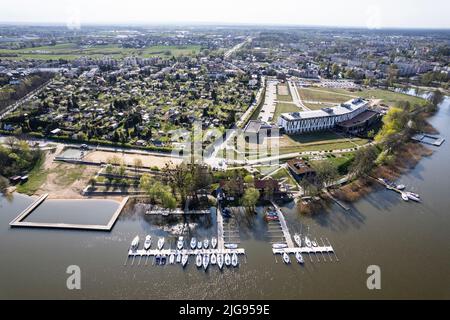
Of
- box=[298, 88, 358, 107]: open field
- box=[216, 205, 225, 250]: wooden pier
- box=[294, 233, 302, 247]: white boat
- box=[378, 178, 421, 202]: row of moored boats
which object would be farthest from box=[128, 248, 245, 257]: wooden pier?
box=[298, 88, 358, 107]: open field

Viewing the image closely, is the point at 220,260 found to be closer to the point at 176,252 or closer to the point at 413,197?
the point at 176,252

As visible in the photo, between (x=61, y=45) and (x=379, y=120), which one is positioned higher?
(x=61, y=45)

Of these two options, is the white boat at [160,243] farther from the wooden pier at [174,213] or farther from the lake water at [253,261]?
the wooden pier at [174,213]

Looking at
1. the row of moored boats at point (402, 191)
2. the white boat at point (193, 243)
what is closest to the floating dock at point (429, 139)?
the row of moored boats at point (402, 191)

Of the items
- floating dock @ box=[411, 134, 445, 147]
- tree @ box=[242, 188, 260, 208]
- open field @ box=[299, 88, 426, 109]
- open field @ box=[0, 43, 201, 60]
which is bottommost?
tree @ box=[242, 188, 260, 208]

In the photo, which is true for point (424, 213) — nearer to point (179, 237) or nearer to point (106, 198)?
point (179, 237)

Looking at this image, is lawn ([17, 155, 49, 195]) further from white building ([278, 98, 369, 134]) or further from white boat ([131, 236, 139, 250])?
white building ([278, 98, 369, 134])
